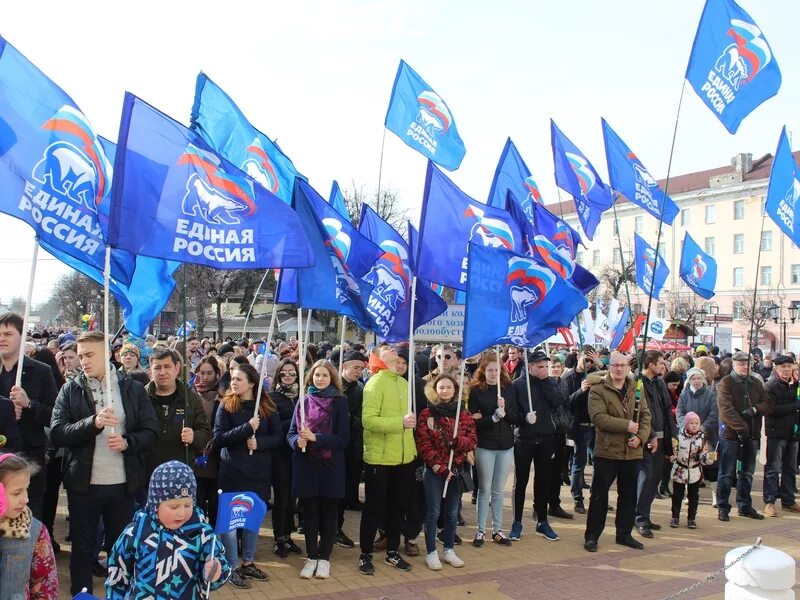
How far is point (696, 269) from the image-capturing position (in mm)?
16406

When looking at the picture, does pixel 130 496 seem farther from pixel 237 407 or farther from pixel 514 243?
pixel 514 243

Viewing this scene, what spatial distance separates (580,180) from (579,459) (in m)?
5.47

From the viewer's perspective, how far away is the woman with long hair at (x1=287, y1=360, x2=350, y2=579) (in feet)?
20.6

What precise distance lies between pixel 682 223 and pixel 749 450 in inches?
2904

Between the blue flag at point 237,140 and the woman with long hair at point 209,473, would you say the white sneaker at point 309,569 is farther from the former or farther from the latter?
the blue flag at point 237,140

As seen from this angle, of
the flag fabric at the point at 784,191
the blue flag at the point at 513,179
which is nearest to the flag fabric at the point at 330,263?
the blue flag at the point at 513,179

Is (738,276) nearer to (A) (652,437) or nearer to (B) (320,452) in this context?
(A) (652,437)

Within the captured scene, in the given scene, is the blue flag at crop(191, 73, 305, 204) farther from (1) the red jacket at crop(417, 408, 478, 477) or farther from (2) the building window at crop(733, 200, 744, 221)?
(2) the building window at crop(733, 200, 744, 221)

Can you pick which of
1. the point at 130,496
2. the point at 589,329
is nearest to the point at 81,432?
the point at 130,496

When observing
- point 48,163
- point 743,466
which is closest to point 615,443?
point 743,466

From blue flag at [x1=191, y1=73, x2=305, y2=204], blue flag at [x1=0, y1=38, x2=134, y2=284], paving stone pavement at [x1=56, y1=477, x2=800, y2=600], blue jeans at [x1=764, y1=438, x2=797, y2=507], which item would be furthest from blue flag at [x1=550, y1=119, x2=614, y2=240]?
blue flag at [x1=0, y1=38, x2=134, y2=284]

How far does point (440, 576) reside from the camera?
6.43 metres

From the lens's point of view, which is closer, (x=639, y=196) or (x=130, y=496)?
(x=130, y=496)

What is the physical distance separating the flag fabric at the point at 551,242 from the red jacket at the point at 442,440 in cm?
248
